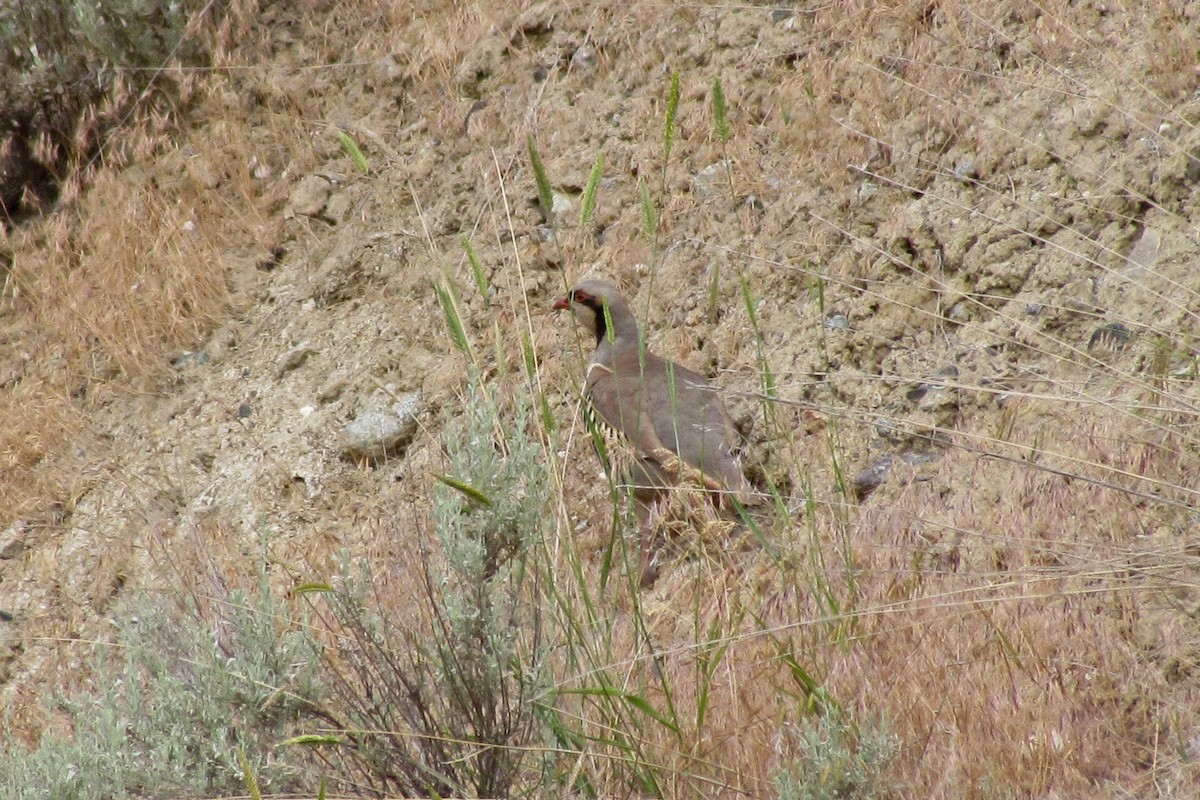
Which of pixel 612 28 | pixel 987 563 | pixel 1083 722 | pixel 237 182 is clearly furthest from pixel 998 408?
pixel 237 182

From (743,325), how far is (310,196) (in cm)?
305

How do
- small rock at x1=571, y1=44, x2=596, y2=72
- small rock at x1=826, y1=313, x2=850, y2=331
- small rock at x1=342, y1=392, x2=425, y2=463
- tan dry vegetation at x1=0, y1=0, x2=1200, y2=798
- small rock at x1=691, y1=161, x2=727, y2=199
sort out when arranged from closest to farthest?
tan dry vegetation at x1=0, y1=0, x2=1200, y2=798 < small rock at x1=826, y1=313, x2=850, y2=331 < small rock at x1=342, y1=392, x2=425, y2=463 < small rock at x1=691, y1=161, x2=727, y2=199 < small rock at x1=571, y1=44, x2=596, y2=72

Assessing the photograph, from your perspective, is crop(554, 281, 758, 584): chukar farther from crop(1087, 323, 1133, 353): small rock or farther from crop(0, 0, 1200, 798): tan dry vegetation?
crop(1087, 323, 1133, 353): small rock

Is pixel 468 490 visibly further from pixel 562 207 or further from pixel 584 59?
pixel 584 59

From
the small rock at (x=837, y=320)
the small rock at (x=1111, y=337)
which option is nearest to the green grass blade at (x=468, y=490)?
the small rock at (x=1111, y=337)

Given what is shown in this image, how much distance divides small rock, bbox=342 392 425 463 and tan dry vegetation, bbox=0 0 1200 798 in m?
0.09

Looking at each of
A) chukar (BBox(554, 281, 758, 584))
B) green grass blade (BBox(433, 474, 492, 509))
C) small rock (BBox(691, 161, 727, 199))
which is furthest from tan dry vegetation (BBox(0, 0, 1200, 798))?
green grass blade (BBox(433, 474, 492, 509))

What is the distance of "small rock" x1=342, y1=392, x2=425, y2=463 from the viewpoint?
708 centimetres

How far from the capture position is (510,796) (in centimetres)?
355

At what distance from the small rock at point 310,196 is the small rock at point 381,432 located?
1683 millimetres

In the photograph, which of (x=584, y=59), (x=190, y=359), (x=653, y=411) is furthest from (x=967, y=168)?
(x=190, y=359)

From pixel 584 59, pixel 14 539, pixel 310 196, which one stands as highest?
pixel 584 59

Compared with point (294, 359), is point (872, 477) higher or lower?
lower

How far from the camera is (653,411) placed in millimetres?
6297
